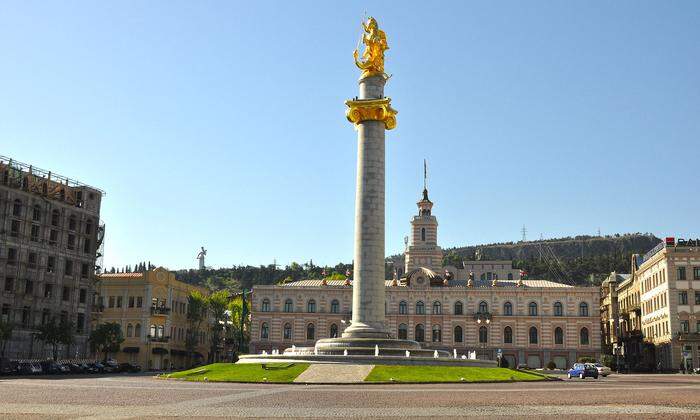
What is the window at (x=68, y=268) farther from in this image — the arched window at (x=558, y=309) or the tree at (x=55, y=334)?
the arched window at (x=558, y=309)

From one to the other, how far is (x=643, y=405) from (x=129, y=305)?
84.4 metres

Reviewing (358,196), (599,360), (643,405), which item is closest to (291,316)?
(599,360)

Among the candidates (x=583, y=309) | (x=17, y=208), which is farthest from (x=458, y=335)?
(x=17, y=208)

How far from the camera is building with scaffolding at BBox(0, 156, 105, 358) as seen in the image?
80.8 metres

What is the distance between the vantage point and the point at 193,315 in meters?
111

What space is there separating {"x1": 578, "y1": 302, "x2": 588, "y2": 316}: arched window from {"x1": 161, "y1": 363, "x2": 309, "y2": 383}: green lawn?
68499mm

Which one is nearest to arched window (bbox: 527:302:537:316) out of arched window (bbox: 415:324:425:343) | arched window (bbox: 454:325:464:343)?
arched window (bbox: 454:325:464:343)

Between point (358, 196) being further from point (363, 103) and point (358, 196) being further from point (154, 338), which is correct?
point (154, 338)

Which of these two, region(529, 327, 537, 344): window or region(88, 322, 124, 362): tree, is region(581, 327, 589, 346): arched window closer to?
region(529, 327, 537, 344): window

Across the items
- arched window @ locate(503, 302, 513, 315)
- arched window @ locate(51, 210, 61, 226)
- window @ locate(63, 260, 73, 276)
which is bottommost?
arched window @ locate(503, 302, 513, 315)

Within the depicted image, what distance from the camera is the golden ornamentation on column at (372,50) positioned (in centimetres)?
6550

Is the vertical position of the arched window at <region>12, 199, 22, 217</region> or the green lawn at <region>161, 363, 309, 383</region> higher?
the arched window at <region>12, 199, 22, 217</region>

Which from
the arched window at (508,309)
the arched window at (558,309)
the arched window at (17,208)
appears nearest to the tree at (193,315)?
the arched window at (17,208)

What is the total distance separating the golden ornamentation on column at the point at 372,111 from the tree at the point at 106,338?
46231 mm
